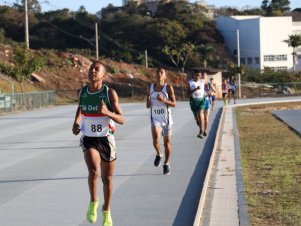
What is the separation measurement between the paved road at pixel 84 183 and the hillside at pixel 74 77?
42475 mm

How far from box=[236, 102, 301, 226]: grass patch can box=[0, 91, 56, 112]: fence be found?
2405 centimetres


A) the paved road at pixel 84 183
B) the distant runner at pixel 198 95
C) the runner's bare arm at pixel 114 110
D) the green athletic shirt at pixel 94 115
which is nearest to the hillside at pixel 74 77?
the distant runner at pixel 198 95

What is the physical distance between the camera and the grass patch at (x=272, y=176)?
8.44m

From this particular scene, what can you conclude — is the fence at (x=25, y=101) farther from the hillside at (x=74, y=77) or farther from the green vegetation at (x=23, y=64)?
the hillside at (x=74, y=77)

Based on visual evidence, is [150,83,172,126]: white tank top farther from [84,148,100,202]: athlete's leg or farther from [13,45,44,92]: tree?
[13,45,44,92]: tree

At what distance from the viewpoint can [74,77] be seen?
69.2m

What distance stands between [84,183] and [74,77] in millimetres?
58227

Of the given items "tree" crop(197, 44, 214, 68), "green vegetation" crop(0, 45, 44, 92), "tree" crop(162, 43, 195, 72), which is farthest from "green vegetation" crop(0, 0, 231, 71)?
"green vegetation" crop(0, 45, 44, 92)

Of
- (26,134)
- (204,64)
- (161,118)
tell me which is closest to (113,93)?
(161,118)

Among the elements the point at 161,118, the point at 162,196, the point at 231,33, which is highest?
the point at 231,33

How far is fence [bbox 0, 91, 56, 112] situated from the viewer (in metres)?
42.1

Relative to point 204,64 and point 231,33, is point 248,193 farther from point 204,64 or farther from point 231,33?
point 231,33

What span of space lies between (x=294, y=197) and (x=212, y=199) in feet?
3.42

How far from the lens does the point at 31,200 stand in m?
9.98
